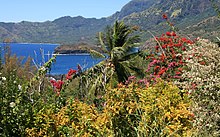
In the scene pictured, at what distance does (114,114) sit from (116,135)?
26cm

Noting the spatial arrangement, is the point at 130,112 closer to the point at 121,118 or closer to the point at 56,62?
the point at 121,118

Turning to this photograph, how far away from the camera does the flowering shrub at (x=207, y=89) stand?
4508 millimetres

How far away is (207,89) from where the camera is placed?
496cm

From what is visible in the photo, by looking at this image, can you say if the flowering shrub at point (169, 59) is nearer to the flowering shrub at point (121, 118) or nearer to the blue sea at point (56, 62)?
the blue sea at point (56, 62)

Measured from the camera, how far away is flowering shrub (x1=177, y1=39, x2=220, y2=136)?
4508 millimetres

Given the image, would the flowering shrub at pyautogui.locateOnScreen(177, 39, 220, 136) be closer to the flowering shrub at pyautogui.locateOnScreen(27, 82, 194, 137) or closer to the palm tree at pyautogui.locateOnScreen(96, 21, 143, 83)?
the flowering shrub at pyautogui.locateOnScreen(27, 82, 194, 137)

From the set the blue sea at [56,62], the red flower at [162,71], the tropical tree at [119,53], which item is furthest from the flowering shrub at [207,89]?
the tropical tree at [119,53]

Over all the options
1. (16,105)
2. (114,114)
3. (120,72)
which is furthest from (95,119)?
(120,72)

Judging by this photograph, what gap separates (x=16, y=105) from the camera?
4477mm

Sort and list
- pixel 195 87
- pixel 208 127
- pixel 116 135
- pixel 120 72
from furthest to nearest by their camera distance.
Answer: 1. pixel 120 72
2. pixel 195 87
3. pixel 208 127
4. pixel 116 135

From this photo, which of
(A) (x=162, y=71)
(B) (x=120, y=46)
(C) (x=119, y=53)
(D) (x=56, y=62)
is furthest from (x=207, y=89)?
(B) (x=120, y=46)

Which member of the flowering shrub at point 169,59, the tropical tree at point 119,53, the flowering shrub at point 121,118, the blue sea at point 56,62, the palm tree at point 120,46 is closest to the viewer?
the flowering shrub at point 121,118

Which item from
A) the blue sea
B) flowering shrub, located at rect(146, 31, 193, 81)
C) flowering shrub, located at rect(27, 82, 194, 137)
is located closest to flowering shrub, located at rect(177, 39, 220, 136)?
flowering shrub, located at rect(27, 82, 194, 137)

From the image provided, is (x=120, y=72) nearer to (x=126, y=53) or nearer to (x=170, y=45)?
(x=126, y=53)
